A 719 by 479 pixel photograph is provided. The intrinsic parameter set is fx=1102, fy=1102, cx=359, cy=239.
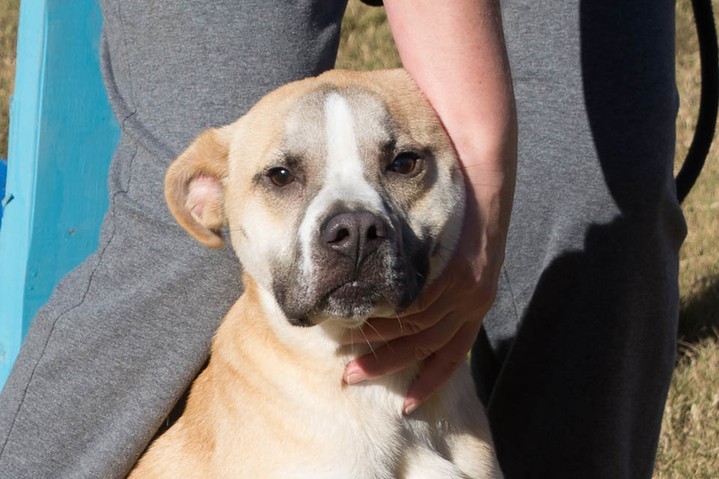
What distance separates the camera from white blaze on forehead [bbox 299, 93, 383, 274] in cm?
252

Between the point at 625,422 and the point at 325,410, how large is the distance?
109 centimetres

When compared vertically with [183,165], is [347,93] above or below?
above

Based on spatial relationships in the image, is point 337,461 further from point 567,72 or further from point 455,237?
point 567,72

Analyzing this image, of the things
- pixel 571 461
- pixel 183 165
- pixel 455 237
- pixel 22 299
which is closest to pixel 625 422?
pixel 571 461

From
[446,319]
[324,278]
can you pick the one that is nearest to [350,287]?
[324,278]

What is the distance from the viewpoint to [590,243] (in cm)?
324

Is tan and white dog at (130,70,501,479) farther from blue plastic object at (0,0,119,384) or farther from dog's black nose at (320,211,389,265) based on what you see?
blue plastic object at (0,0,119,384)

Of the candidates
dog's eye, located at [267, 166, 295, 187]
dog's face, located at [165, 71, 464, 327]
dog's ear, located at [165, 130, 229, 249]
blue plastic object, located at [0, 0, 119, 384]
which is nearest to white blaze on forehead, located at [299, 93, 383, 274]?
dog's face, located at [165, 71, 464, 327]

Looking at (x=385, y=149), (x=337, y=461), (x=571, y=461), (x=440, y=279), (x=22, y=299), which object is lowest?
(x=571, y=461)

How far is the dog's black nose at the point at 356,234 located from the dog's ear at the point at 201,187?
23.6 inches

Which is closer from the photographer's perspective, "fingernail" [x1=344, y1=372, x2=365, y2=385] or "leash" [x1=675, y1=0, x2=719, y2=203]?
"fingernail" [x1=344, y1=372, x2=365, y2=385]

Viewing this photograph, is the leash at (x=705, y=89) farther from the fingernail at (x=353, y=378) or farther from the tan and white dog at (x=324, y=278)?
the fingernail at (x=353, y=378)

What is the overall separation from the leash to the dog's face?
135cm

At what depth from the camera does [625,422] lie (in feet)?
10.9
